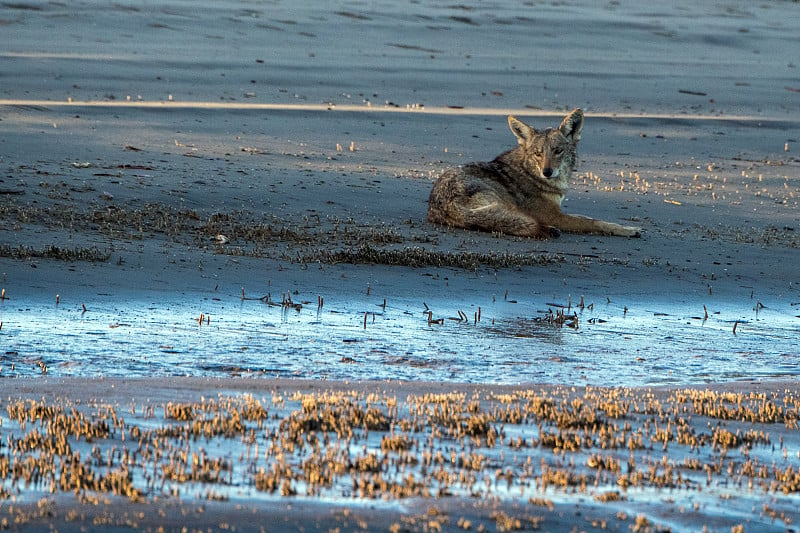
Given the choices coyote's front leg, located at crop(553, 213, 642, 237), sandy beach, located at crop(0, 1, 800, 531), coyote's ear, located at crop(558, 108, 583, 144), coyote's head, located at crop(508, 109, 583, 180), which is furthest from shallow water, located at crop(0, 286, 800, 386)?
coyote's ear, located at crop(558, 108, 583, 144)

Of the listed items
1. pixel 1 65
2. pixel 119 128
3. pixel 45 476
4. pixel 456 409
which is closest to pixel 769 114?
pixel 119 128

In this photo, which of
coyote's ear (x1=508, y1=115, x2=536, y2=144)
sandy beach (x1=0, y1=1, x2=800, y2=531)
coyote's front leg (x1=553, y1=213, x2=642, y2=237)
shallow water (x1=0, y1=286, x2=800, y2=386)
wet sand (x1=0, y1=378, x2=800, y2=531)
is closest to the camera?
wet sand (x1=0, y1=378, x2=800, y2=531)

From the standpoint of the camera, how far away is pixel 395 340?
9.12 m

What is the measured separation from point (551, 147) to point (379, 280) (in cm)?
386

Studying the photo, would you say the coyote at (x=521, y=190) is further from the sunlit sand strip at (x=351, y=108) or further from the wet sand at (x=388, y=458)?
the sunlit sand strip at (x=351, y=108)

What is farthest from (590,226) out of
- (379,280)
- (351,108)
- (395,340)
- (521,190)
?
(351,108)

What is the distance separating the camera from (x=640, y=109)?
24.4m

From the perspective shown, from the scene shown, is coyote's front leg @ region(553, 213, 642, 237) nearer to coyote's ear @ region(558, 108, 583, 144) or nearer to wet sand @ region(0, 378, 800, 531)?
coyote's ear @ region(558, 108, 583, 144)

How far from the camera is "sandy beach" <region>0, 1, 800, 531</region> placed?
5.25m

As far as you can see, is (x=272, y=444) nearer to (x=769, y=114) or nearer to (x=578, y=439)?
(x=578, y=439)

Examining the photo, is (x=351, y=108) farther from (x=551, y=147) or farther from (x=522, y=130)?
(x=551, y=147)

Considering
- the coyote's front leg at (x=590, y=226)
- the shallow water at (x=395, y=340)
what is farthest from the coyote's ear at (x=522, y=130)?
the shallow water at (x=395, y=340)

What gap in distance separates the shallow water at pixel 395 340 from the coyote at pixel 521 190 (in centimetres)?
275

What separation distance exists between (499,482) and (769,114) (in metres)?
21.1
